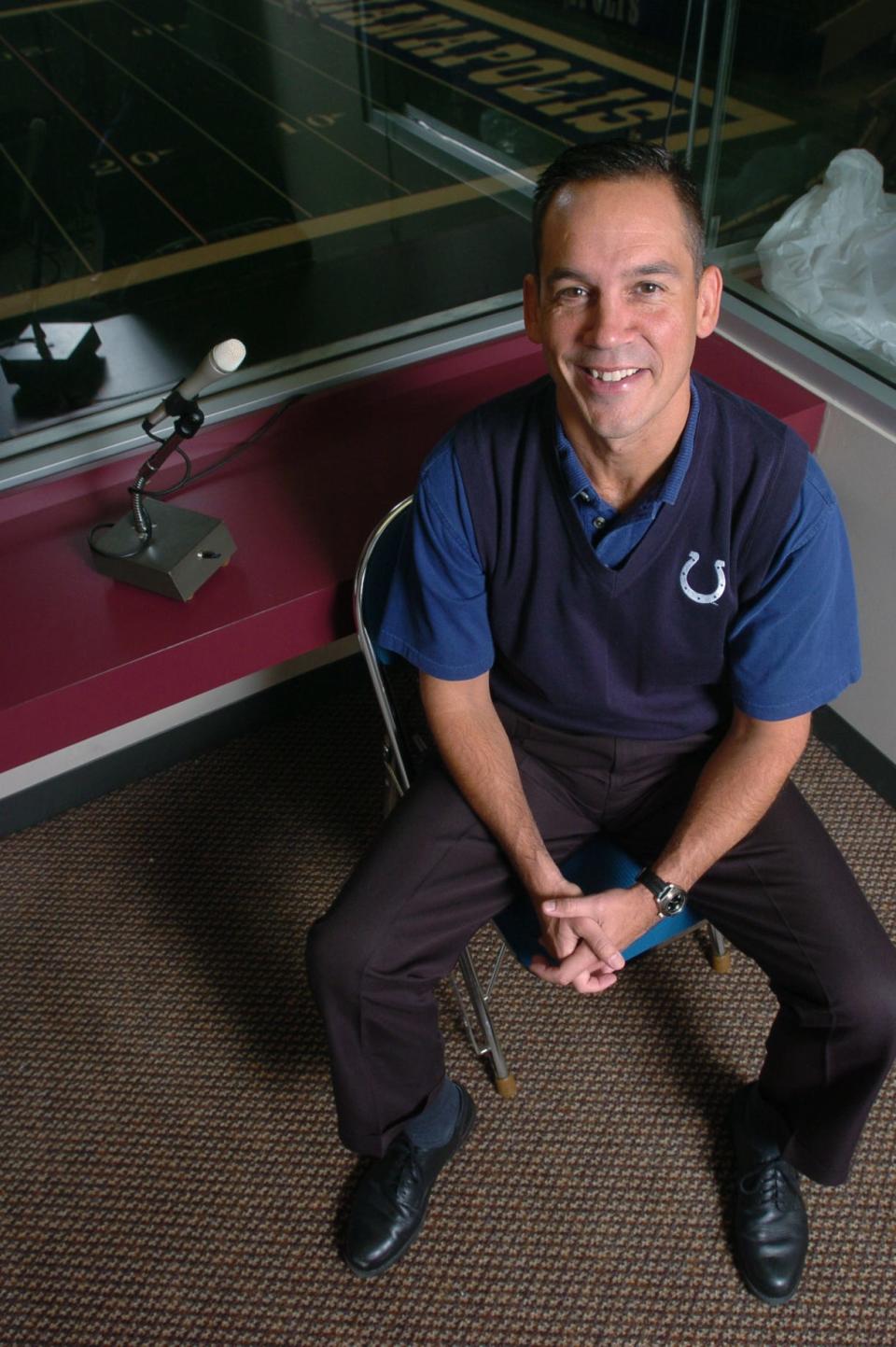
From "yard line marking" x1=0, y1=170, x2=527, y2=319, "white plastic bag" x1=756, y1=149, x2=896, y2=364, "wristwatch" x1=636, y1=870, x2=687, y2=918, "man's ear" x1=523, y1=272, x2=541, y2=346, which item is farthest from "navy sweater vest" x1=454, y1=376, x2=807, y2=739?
"yard line marking" x1=0, y1=170, x2=527, y2=319

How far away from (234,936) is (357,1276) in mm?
625

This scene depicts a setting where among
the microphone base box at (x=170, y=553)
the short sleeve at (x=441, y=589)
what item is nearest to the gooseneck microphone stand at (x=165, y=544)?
the microphone base box at (x=170, y=553)

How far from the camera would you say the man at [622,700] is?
4.19 ft

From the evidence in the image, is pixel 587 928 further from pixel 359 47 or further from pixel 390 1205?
pixel 359 47

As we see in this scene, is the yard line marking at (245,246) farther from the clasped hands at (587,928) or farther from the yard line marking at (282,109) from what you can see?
the clasped hands at (587,928)

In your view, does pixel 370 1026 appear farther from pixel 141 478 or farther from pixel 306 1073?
pixel 141 478

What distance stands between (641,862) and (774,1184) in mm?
477

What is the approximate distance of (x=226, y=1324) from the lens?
1.49m

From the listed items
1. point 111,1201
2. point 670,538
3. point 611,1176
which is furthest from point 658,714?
point 111,1201

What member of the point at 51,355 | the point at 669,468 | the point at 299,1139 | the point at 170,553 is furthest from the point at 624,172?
the point at 299,1139

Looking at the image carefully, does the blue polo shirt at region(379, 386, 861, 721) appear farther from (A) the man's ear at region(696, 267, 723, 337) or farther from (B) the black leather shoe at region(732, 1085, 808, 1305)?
(B) the black leather shoe at region(732, 1085, 808, 1305)

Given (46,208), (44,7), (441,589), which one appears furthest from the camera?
(46,208)

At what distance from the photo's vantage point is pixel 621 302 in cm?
124

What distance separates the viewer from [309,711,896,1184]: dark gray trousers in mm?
1373
